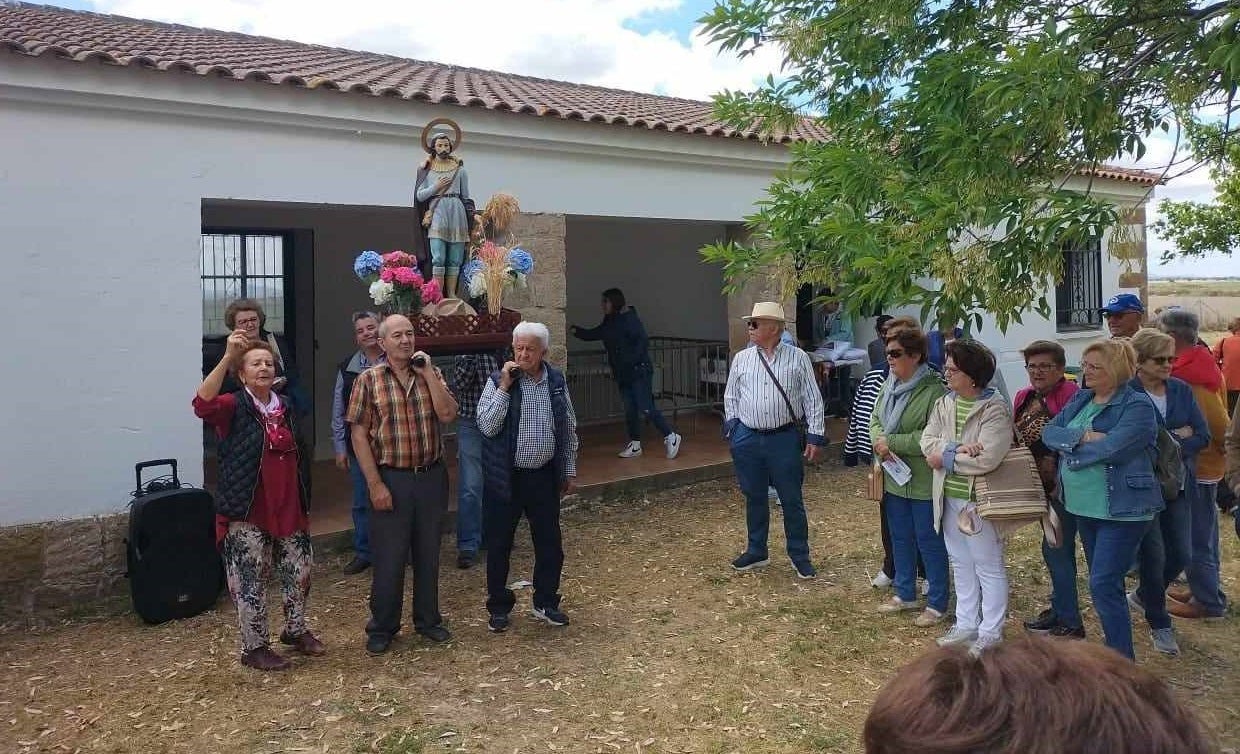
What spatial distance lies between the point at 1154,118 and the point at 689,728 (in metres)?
3.38

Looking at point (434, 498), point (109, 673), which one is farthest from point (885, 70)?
point (109, 673)

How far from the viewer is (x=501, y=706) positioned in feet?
13.4

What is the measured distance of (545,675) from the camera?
4398 millimetres

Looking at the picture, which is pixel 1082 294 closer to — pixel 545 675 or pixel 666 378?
pixel 666 378

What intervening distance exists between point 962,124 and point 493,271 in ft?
9.15

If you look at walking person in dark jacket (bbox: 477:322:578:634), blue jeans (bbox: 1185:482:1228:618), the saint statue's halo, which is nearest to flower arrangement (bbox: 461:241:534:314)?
the saint statue's halo

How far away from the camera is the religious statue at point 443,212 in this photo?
5.55 meters

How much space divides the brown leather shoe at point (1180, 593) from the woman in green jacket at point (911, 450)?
1.36 m

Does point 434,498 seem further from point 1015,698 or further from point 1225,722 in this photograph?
point 1015,698

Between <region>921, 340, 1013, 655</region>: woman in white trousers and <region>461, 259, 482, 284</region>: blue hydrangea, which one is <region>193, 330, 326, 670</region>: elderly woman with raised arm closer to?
<region>461, 259, 482, 284</region>: blue hydrangea

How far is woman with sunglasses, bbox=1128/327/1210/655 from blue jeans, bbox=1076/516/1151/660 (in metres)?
0.50

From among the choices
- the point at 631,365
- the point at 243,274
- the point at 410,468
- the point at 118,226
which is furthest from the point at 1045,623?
the point at 243,274

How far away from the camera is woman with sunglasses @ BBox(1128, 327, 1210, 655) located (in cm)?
446

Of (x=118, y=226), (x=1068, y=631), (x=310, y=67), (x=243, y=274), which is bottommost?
(x=1068, y=631)
